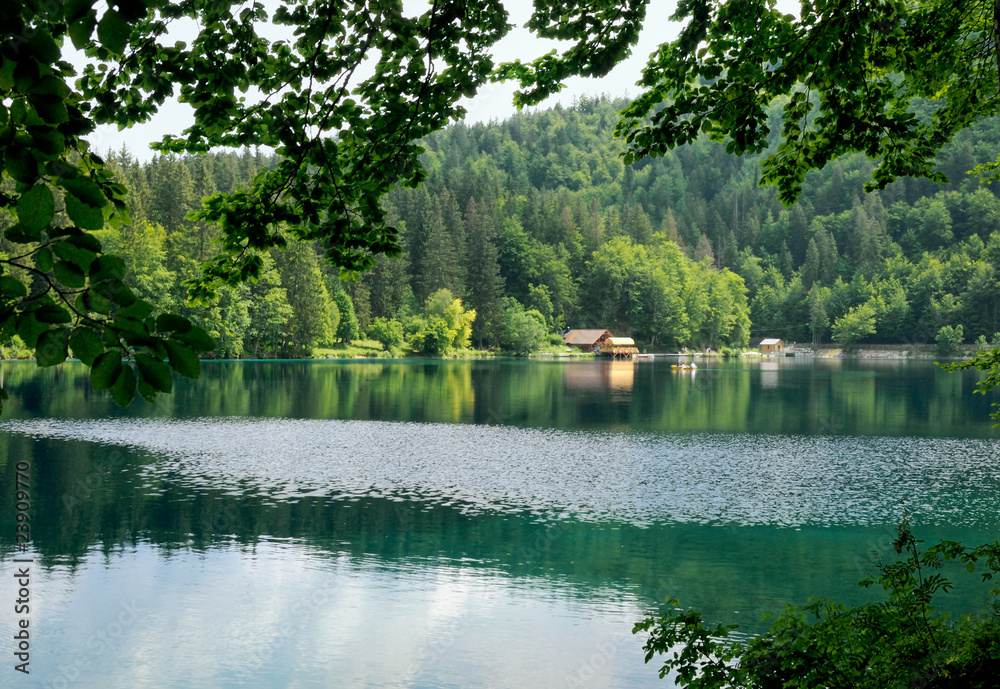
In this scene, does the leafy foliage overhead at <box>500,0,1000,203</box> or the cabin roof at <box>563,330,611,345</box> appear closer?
the leafy foliage overhead at <box>500,0,1000,203</box>

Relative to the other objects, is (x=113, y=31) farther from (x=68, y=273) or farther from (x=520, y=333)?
(x=520, y=333)

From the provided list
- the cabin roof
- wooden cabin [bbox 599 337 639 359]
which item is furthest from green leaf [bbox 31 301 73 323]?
the cabin roof

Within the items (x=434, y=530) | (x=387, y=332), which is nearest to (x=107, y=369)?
(x=434, y=530)

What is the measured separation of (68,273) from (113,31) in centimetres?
56

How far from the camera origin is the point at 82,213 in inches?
69.9

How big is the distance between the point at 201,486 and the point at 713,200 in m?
185

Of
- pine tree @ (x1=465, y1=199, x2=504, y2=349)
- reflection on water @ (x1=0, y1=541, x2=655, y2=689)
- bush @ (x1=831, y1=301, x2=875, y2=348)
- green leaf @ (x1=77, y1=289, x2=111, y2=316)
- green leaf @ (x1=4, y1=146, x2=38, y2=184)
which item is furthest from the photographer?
bush @ (x1=831, y1=301, x2=875, y2=348)

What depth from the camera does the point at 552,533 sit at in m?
17.9

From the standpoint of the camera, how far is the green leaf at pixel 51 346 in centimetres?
177

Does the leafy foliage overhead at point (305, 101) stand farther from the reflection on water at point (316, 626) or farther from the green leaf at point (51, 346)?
the reflection on water at point (316, 626)

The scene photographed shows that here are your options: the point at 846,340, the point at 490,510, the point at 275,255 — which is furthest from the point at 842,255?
the point at 490,510

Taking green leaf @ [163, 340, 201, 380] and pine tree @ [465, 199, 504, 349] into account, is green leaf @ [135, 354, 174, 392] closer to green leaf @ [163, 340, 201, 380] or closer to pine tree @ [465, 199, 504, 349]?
green leaf @ [163, 340, 201, 380]

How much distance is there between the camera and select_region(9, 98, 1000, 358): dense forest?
8275cm

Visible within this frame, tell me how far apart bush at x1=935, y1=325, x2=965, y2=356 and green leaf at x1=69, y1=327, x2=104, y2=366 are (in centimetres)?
13149
